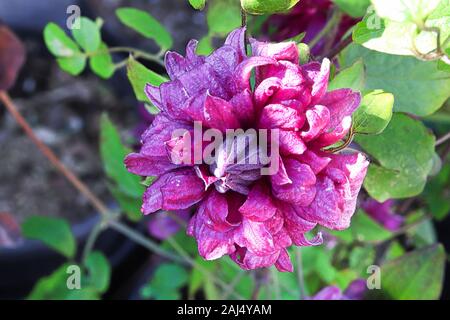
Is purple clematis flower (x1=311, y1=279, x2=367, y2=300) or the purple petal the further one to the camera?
purple clematis flower (x1=311, y1=279, x2=367, y2=300)

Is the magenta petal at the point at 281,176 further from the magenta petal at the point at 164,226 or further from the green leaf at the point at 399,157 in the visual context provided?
the magenta petal at the point at 164,226

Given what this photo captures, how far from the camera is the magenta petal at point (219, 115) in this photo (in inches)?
9.5

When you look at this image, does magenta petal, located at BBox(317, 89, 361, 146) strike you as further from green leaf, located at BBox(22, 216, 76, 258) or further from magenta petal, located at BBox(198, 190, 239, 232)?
green leaf, located at BBox(22, 216, 76, 258)

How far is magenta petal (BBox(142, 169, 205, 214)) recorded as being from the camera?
25 centimetres

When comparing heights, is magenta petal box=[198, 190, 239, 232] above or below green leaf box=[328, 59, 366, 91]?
below

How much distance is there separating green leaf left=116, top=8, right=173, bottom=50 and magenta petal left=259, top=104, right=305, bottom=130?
190 millimetres

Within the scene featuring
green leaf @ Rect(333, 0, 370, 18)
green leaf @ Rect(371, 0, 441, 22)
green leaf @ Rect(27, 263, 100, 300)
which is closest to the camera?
green leaf @ Rect(371, 0, 441, 22)

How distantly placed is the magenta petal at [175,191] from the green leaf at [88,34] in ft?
0.55

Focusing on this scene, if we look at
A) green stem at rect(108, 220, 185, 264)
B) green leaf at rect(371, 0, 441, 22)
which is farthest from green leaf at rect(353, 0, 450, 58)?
green stem at rect(108, 220, 185, 264)

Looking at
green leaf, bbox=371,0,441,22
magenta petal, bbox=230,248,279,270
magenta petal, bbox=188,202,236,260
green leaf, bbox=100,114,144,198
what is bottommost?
green leaf, bbox=100,114,144,198

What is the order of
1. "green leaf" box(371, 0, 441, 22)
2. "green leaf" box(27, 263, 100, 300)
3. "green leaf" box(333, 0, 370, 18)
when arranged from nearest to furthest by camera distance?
"green leaf" box(371, 0, 441, 22), "green leaf" box(333, 0, 370, 18), "green leaf" box(27, 263, 100, 300)

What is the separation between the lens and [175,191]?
25cm

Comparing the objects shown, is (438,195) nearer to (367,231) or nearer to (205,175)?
(367,231)

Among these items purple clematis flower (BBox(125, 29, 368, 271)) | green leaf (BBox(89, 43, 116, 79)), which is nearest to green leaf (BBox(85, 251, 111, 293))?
green leaf (BBox(89, 43, 116, 79))
